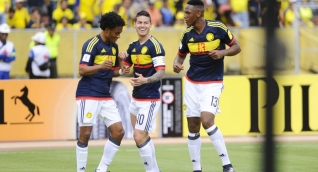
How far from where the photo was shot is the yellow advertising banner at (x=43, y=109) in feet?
47.7

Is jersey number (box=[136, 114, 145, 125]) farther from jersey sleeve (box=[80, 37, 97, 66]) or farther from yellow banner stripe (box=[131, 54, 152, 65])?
jersey sleeve (box=[80, 37, 97, 66])

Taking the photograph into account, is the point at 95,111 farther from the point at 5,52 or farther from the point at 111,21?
the point at 5,52

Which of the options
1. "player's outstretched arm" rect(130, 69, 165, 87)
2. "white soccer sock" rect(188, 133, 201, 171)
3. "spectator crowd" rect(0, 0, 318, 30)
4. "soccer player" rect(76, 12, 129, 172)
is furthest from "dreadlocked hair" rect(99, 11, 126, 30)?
"spectator crowd" rect(0, 0, 318, 30)

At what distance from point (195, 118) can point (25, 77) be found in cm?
840

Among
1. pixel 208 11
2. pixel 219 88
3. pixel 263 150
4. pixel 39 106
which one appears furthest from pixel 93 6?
pixel 263 150

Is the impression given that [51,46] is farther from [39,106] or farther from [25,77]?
[39,106]

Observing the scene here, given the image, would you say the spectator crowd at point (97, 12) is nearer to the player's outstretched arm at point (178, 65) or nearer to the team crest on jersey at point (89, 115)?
the player's outstretched arm at point (178, 65)

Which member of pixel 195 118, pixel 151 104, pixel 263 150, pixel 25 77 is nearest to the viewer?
pixel 263 150

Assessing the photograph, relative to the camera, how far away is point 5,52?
1562 centimetres

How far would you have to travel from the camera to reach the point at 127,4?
61.8 ft

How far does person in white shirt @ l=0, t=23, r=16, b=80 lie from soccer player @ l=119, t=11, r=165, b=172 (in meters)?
8.10

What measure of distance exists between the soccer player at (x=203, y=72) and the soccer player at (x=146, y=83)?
605 mm

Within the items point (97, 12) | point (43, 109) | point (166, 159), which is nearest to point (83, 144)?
point (166, 159)

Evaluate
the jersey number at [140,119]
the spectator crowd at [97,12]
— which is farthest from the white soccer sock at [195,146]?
the spectator crowd at [97,12]
